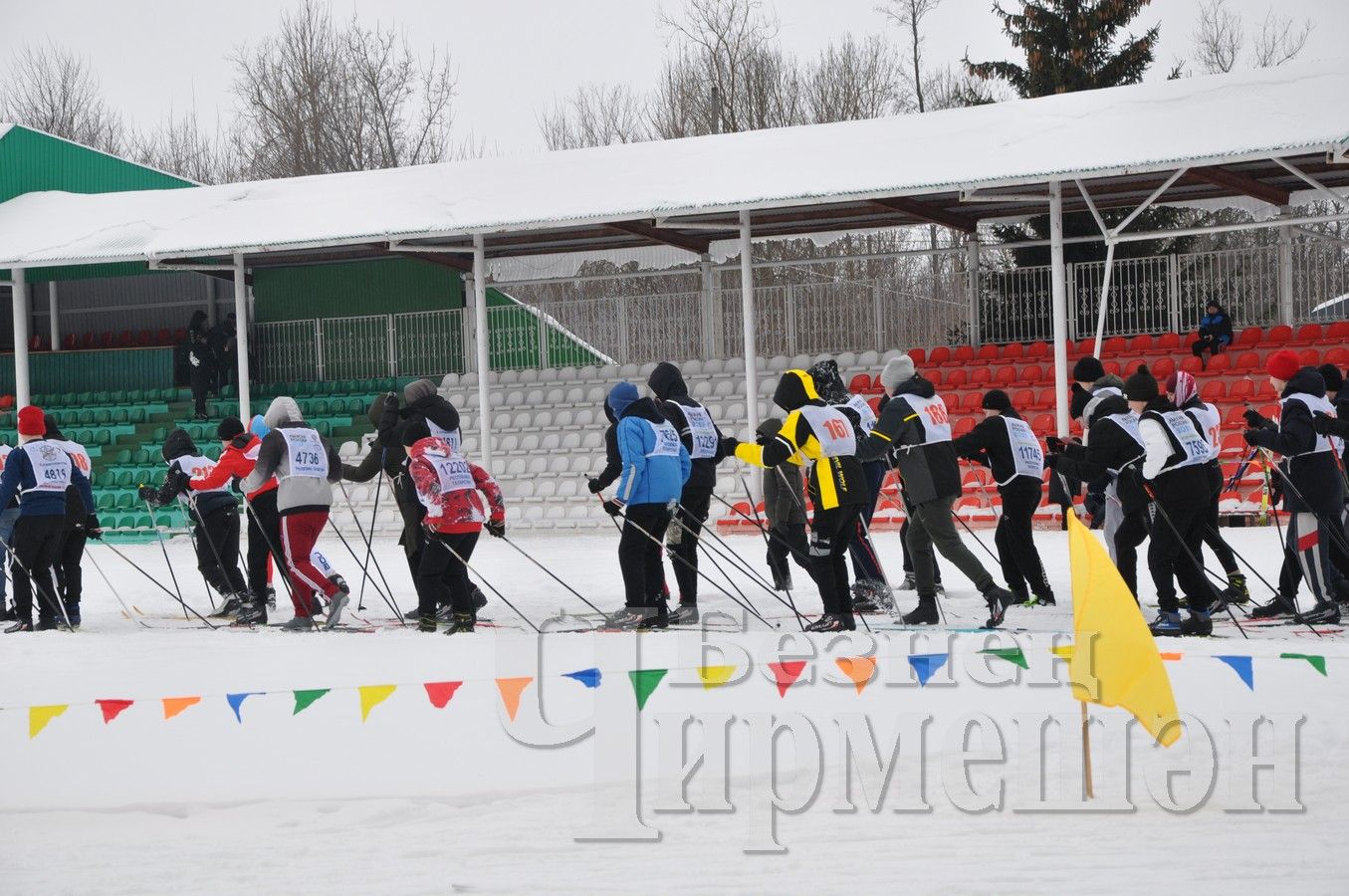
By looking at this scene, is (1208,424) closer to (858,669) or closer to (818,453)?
(818,453)

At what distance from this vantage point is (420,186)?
69.6 ft

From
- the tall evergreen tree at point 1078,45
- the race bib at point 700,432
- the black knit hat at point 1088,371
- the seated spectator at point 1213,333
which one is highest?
the tall evergreen tree at point 1078,45

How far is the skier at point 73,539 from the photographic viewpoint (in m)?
11.4

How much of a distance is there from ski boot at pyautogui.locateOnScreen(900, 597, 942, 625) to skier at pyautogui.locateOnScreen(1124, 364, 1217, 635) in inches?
54.8

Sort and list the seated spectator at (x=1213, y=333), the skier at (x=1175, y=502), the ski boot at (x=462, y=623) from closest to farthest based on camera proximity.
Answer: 1. the skier at (x=1175, y=502)
2. the ski boot at (x=462, y=623)
3. the seated spectator at (x=1213, y=333)

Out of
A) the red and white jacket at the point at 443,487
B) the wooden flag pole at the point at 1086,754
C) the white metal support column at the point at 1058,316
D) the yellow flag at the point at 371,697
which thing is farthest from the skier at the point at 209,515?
the white metal support column at the point at 1058,316

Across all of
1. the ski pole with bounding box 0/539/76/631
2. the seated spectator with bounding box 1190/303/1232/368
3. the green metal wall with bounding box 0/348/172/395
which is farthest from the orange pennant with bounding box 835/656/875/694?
the green metal wall with bounding box 0/348/172/395

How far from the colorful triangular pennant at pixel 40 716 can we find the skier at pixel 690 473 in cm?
446

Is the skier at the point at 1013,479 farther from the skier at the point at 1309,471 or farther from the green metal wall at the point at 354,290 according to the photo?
the green metal wall at the point at 354,290

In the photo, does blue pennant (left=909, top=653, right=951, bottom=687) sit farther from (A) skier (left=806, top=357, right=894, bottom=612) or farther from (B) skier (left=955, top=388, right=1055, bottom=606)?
(A) skier (left=806, top=357, right=894, bottom=612)

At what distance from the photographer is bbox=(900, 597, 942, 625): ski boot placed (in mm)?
9916

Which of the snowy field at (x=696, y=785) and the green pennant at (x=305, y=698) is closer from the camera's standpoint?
the snowy field at (x=696, y=785)

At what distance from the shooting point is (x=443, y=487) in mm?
9977

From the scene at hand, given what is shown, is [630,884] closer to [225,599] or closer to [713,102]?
[225,599]
